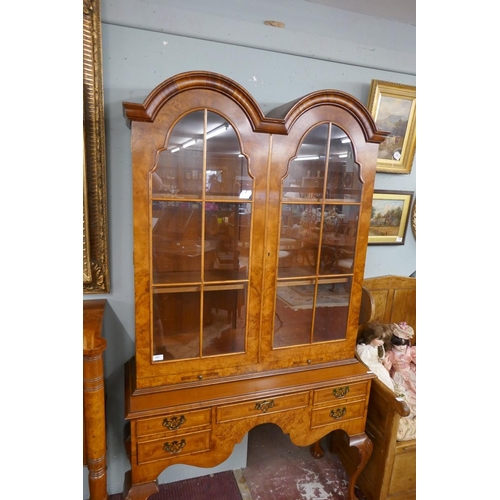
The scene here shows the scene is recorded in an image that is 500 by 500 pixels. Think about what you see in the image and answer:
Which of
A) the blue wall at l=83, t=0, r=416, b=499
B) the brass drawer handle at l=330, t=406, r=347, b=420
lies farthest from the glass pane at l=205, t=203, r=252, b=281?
the brass drawer handle at l=330, t=406, r=347, b=420

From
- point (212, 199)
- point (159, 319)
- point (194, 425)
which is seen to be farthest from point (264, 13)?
point (194, 425)

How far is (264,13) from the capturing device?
57.9 inches

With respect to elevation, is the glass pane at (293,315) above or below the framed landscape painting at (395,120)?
below

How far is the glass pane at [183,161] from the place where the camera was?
1136 millimetres

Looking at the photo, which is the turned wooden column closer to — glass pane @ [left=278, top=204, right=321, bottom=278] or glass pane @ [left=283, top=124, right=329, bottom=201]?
glass pane @ [left=278, top=204, right=321, bottom=278]

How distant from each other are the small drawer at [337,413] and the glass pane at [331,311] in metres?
0.30

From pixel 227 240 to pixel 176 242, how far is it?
0.20 m

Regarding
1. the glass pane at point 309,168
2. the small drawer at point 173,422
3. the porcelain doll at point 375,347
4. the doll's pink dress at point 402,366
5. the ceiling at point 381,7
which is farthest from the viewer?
the doll's pink dress at point 402,366

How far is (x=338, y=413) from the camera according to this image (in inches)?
57.1

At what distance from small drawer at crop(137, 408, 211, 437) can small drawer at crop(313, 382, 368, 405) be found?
483mm

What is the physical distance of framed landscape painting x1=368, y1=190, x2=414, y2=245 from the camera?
1903 mm

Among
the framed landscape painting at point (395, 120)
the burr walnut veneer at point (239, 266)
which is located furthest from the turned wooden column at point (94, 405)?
the framed landscape painting at point (395, 120)

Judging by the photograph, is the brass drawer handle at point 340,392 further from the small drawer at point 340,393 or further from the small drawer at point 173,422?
the small drawer at point 173,422
